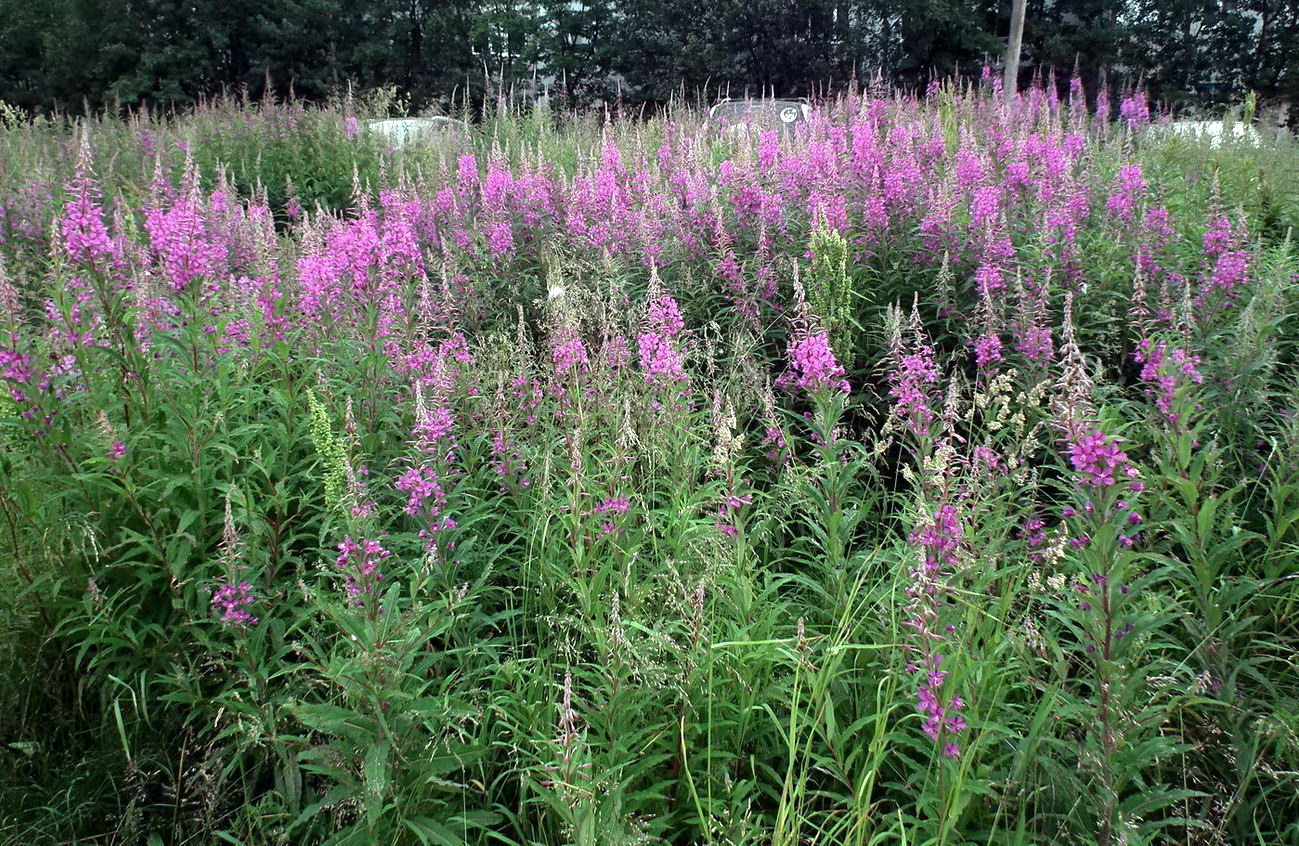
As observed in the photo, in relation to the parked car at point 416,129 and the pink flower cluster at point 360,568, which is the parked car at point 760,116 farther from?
the pink flower cluster at point 360,568

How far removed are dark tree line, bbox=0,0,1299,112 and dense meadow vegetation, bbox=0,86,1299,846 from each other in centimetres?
2284

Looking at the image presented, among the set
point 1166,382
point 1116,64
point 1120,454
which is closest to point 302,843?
point 1120,454

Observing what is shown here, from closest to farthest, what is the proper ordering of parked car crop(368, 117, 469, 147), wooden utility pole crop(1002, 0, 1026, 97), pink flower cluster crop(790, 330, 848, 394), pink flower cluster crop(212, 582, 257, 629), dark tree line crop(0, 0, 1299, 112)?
pink flower cluster crop(212, 582, 257, 629), pink flower cluster crop(790, 330, 848, 394), parked car crop(368, 117, 469, 147), wooden utility pole crop(1002, 0, 1026, 97), dark tree line crop(0, 0, 1299, 112)

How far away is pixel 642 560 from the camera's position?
2.99m

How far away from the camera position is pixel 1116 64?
25562 mm

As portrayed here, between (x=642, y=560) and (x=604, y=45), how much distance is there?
105 feet

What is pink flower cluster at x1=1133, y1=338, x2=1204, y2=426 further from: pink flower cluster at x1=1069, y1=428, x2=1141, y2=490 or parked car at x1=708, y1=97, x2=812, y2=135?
parked car at x1=708, y1=97, x2=812, y2=135

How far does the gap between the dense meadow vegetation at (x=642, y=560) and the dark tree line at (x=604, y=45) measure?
22837 mm

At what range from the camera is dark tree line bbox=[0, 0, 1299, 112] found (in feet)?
80.9

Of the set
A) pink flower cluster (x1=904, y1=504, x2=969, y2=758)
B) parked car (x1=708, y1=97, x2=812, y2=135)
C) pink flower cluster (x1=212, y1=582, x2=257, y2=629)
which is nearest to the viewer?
pink flower cluster (x1=904, y1=504, x2=969, y2=758)

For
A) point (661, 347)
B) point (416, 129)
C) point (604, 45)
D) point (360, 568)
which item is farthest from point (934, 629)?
point (604, 45)

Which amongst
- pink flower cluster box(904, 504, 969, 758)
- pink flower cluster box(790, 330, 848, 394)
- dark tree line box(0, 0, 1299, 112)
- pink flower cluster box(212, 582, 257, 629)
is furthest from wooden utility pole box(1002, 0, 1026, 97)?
pink flower cluster box(212, 582, 257, 629)

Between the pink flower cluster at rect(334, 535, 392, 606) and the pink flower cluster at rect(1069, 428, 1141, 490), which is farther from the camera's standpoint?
the pink flower cluster at rect(334, 535, 392, 606)

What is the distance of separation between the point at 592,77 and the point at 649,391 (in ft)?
101
